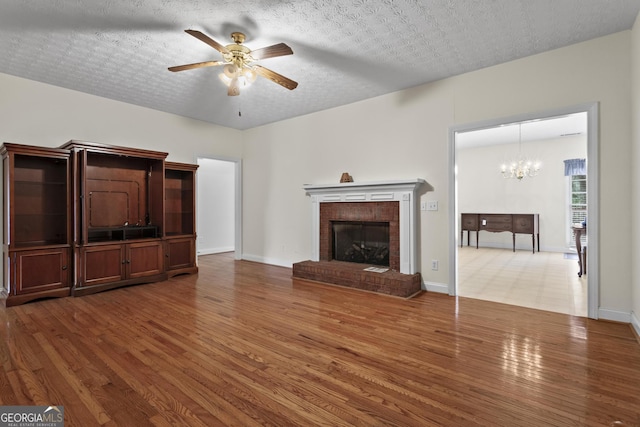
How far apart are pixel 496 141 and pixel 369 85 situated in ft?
17.3

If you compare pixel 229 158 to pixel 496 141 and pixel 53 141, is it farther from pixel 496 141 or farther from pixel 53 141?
pixel 496 141

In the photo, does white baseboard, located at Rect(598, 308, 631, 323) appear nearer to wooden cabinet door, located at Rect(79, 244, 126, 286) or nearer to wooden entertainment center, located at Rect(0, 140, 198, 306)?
wooden entertainment center, located at Rect(0, 140, 198, 306)

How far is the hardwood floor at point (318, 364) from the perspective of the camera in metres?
1.64

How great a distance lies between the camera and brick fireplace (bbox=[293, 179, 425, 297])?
4.00m

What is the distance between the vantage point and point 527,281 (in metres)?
4.55

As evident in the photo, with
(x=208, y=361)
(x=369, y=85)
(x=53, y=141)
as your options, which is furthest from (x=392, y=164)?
(x=53, y=141)

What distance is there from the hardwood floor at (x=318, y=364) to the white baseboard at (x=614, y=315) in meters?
0.12

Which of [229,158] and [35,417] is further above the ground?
[229,158]

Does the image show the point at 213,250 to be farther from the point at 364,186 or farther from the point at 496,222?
the point at 496,222

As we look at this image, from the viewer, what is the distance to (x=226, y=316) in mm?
3105

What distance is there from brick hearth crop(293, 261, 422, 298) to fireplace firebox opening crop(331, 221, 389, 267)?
0.66 feet

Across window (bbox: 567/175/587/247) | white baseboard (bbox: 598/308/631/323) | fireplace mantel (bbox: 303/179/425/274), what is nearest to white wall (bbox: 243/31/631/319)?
white baseboard (bbox: 598/308/631/323)

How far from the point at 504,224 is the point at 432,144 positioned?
5.10 m

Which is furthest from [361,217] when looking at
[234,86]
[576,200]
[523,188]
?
[576,200]
